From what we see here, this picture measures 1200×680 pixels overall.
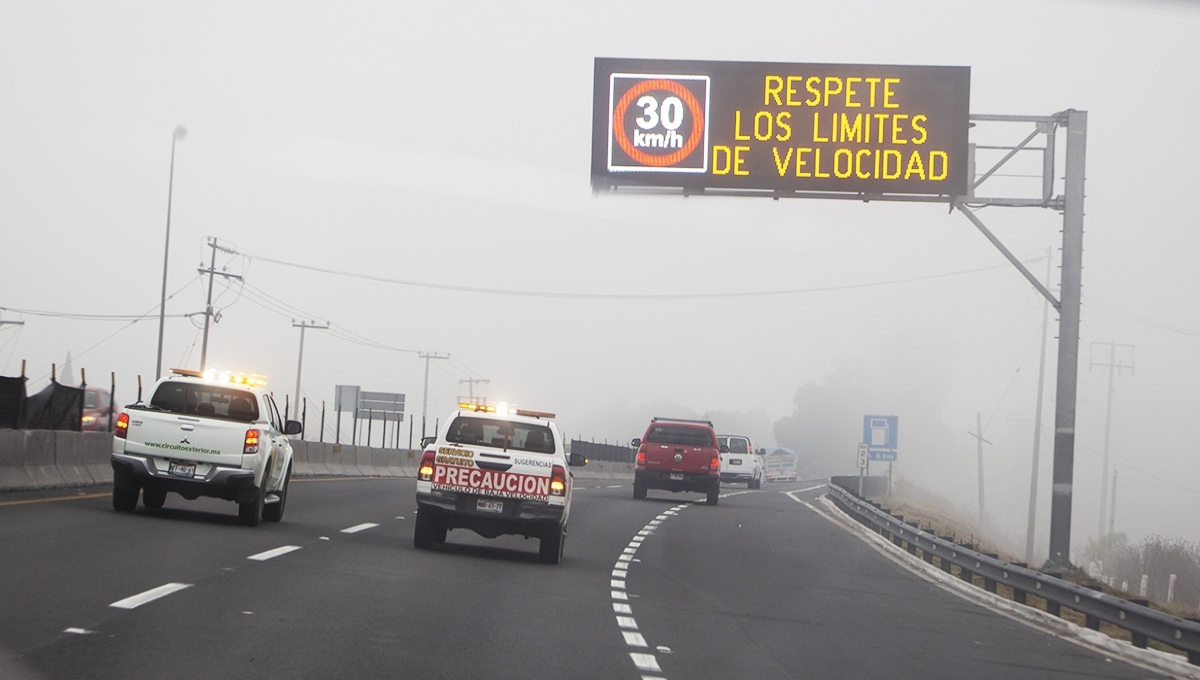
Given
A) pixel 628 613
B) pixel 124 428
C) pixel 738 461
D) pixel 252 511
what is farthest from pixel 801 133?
pixel 738 461

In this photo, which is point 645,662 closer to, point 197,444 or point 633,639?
point 633,639

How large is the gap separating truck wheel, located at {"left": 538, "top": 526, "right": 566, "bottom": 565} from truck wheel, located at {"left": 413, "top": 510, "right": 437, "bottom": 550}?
139 cm

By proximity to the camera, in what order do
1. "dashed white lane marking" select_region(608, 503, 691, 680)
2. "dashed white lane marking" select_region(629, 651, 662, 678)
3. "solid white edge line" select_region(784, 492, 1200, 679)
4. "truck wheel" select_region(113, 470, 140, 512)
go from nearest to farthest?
"dashed white lane marking" select_region(629, 651, 662, 678) < "dashed white lane marking" select_region(608, 503, 691, 680) < "solid white edge line" select_region(784, 492, 1200, 679) < "truck wheel" select_region(113, 470, 140, 512)

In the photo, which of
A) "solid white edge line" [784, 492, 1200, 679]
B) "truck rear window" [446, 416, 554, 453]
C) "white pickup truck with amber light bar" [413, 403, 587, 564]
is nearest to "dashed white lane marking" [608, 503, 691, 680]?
"white pickup truck with amber light bar" [413, 403, 587, 564]

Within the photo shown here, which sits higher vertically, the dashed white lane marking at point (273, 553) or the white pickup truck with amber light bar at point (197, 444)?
the white pickup truck with amber light bar at point (197, 444)

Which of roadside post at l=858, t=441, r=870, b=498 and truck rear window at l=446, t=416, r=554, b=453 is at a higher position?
truck rear window at l=446, t=416, r=554, b=453

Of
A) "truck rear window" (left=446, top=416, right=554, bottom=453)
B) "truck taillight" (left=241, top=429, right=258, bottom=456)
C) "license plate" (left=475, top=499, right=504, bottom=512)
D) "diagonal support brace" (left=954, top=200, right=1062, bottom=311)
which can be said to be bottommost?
"license plate" (left=475, top=499, right=504, bottom=512)

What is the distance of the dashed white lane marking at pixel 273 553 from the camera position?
14.9m

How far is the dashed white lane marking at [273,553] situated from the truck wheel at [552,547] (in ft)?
10.0

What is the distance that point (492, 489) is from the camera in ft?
57.3

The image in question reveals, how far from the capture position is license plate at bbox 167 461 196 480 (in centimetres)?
1817

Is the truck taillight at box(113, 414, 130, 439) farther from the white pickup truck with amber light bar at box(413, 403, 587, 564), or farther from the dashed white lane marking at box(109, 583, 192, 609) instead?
the dashed white lane marking at box(109, 583, 192, 609)

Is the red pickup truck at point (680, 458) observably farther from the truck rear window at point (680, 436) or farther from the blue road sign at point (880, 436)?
the blue road sign at point (880, 436)

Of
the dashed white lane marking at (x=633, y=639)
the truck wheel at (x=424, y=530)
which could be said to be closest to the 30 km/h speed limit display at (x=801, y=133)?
the truck wheel at (x=424, y=530)
